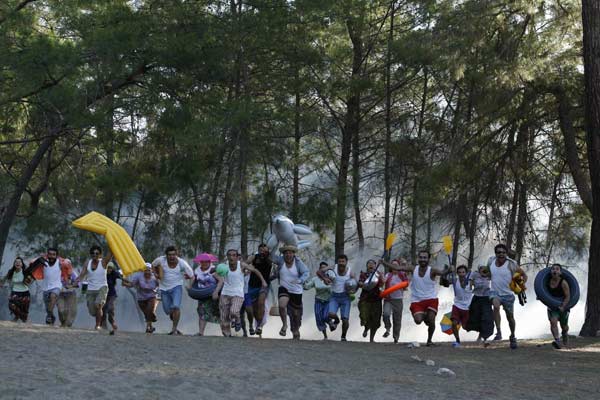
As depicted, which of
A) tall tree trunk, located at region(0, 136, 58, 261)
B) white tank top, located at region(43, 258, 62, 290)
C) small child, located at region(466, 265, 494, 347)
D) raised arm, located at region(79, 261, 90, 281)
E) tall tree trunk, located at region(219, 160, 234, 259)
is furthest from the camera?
tall tree trunk, located at region(0, 136, 58, 261)

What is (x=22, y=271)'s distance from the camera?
1784cm

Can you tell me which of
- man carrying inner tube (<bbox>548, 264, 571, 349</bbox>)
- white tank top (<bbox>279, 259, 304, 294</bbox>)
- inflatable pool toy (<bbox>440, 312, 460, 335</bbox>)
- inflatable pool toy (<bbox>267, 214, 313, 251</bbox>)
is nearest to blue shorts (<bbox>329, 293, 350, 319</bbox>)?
white tank top (<bbox>279, 259, 304, 294</bbox>)

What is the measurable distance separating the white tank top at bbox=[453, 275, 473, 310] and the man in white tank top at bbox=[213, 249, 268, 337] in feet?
13.0

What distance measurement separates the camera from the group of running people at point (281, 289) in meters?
15.6

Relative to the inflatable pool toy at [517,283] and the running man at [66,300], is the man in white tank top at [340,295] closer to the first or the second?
the inflatable pool toy at [517,283]

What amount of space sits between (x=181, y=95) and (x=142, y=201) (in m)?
4.61

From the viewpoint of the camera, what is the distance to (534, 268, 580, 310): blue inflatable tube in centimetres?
1558

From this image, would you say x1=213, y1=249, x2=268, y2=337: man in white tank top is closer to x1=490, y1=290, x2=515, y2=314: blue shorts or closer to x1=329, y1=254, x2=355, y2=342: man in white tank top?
x1=329, y1=254, x2=355, y2=342: man in white tank top

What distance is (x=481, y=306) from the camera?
16.7 meters

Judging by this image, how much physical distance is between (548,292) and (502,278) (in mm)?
816

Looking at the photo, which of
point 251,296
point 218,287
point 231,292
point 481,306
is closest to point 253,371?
point 231,292

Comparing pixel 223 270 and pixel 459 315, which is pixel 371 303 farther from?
pixel 223 270

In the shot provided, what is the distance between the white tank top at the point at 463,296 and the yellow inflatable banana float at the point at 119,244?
18.6ft

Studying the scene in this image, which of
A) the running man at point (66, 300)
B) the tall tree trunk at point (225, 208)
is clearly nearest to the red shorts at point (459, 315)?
the running man at point (66, 300)
